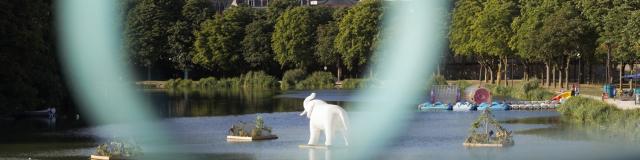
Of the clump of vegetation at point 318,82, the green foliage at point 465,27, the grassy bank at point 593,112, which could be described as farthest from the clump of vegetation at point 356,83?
the grassy bank at point 593,112

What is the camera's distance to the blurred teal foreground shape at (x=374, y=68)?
50.6 meters

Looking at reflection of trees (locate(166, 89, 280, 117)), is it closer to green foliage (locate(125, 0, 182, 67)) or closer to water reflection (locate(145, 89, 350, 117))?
water reflection (locate(145, 89, 350, 117))

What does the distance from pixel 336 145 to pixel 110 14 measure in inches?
2659

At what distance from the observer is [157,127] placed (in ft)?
170

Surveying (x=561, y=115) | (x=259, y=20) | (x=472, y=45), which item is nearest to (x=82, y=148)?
(x=561, y=115)

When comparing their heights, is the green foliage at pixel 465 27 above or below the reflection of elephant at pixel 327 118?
above

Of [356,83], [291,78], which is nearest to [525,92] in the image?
[356,83]

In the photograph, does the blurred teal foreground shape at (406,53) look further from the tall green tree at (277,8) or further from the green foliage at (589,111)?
the tall green tree at (277,8)

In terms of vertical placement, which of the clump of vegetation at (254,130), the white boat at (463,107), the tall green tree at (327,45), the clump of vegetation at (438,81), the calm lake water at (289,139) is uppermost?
the tall green tree at (327,45)

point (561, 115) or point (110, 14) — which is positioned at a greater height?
point (110, 14)

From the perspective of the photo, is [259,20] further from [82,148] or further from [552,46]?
[82,148]

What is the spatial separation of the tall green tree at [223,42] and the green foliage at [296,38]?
5226 millimetres

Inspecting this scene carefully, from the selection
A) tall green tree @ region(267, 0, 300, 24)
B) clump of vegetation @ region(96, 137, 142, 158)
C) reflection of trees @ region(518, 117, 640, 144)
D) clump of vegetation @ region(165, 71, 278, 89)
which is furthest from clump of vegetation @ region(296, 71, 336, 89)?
clump of vegetation @ region(96, 137, 142, 158)

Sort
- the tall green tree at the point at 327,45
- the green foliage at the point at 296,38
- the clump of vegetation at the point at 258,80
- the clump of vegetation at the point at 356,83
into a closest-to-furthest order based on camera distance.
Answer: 1. the clump of vegetation at the point at 356,83
2. the clump of vegetation at the point at 258,80
3. the tall green tree at the point at 327,45
4. the green foliage at the point at 296,38
